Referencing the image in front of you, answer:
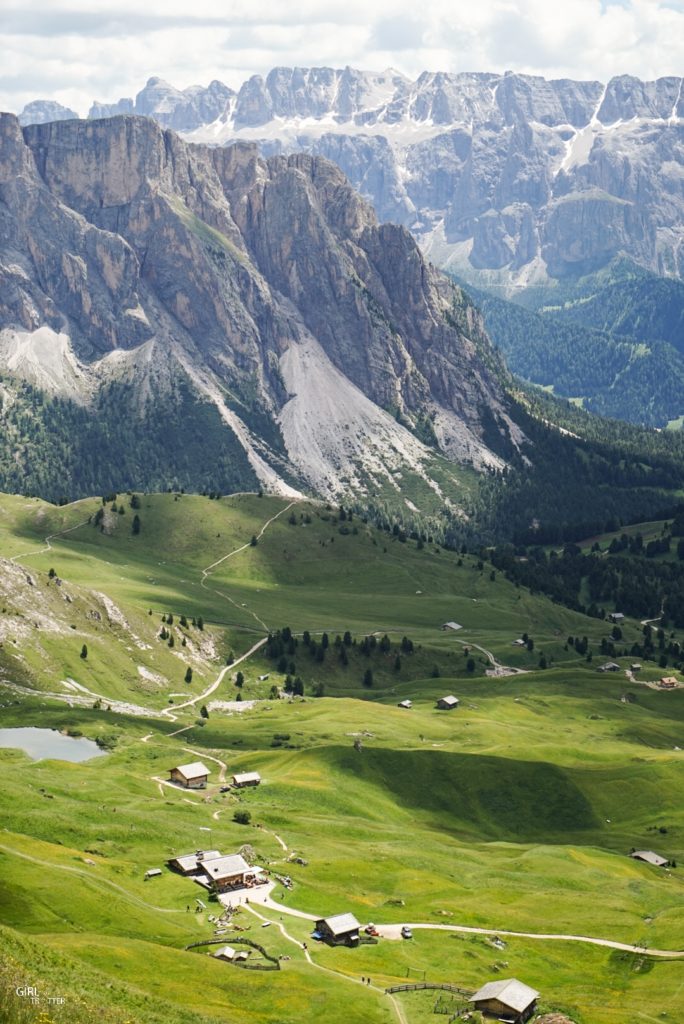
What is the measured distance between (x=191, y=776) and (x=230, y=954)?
233 ft

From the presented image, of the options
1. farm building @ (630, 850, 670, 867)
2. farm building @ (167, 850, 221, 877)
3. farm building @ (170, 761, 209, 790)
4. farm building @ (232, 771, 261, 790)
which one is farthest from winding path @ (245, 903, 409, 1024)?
farm building @ (630, 850, 670, 867)

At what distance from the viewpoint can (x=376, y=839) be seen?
172625 mm

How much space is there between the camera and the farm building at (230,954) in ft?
381

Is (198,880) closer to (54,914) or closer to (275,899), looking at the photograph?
(275,899)

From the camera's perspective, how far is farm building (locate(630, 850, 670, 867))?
18125 cm

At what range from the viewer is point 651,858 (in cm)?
18275

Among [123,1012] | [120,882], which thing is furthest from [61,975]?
[120,882]

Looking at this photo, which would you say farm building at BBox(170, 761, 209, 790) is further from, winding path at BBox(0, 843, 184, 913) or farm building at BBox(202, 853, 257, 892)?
winding path at BBox(0, 843, 184, 913)

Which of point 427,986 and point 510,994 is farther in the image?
point 427,986

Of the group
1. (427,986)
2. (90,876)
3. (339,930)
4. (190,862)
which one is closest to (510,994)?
(427,986)

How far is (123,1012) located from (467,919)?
58.2m

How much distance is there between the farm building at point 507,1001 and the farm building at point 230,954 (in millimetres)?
20421

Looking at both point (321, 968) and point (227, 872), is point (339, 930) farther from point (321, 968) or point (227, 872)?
point (227, 872)

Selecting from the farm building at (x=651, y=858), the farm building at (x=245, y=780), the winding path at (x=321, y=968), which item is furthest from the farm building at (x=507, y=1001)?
the farm building at (x=245, y=780)
